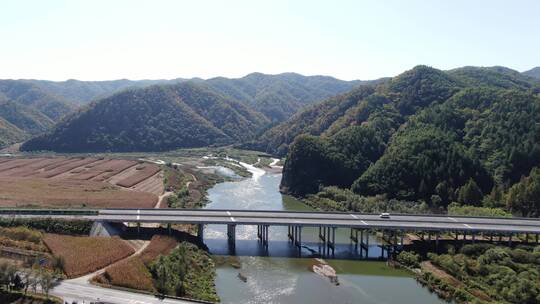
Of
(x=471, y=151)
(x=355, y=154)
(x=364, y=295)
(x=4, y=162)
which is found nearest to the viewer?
(x=364, y=295)

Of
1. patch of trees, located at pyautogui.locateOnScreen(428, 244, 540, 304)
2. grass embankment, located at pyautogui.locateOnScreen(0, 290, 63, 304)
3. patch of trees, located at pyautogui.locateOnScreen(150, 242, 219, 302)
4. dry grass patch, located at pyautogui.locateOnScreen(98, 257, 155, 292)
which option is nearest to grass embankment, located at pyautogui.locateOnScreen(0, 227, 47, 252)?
dry grass patch, located at pyautogui.locateOnScreen(98, 257, 155, 292)

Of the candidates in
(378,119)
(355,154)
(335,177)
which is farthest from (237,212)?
(378,119)

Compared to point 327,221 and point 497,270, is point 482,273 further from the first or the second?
point 327,221

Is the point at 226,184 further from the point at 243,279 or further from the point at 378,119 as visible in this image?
the point at 243,279

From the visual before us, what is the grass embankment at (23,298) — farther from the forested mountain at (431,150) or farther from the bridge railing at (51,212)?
the forested mountain at (431,150)

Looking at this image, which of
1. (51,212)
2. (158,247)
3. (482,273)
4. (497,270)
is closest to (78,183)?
(51,212)

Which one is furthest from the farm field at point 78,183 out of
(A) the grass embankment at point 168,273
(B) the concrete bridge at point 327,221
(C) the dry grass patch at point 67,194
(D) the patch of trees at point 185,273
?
(D) the patch of trees at point 185,273

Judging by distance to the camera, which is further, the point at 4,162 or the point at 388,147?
the point at 4,162
